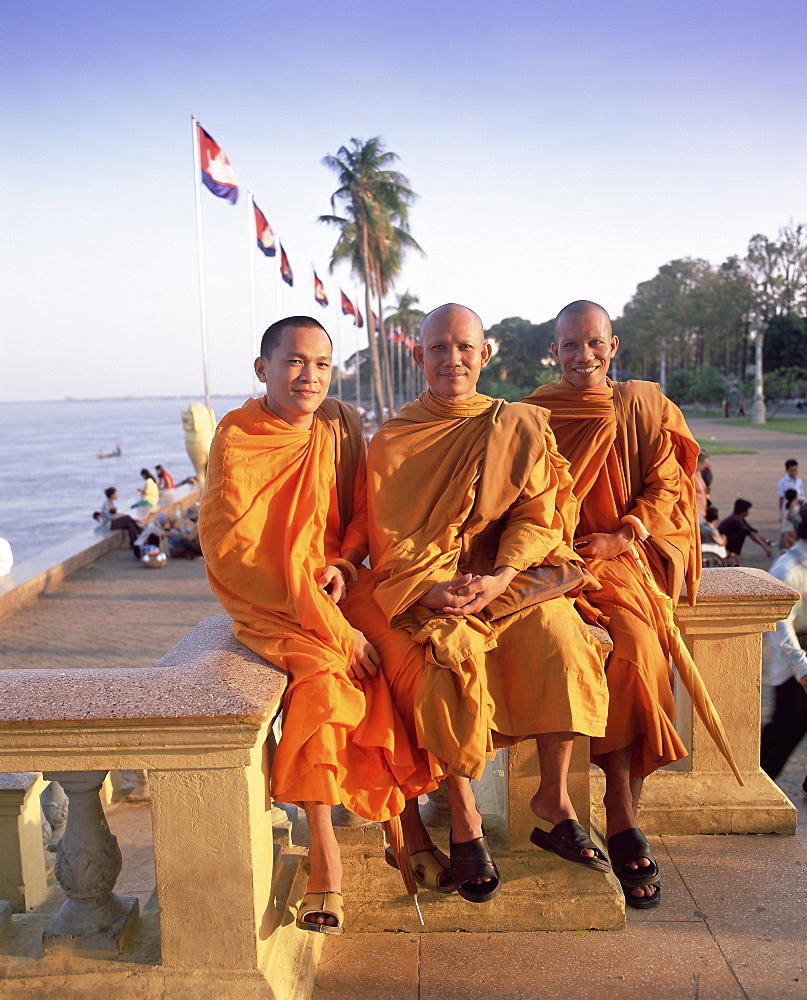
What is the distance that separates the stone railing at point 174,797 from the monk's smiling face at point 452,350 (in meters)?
1.17

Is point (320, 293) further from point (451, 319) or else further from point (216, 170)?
point (451, 319)

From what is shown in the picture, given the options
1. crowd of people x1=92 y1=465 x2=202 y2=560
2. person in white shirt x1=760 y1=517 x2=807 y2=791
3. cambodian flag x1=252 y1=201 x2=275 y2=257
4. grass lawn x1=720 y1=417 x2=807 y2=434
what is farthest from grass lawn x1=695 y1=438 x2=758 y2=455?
person in white shirt x1=760 y1=517 x2=807 y2=791

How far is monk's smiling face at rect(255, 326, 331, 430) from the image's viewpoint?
293 cm

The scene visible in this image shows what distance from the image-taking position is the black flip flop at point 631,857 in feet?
8.98

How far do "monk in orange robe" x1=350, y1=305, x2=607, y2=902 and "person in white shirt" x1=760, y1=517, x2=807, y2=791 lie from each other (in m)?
1.77

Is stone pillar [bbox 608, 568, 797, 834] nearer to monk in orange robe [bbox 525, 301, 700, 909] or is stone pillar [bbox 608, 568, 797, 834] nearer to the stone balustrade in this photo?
monk in orange robe [bbox 525, 301, 700, 909]

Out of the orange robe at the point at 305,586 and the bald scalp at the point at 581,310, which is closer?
the orange robe at the point at 305,586

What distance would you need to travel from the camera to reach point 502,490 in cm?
282

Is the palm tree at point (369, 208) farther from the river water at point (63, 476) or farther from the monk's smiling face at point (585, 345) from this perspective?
the monk's smiling face at point (585, 345)

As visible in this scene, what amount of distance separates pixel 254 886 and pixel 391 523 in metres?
1.17

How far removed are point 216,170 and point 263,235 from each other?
213 inches

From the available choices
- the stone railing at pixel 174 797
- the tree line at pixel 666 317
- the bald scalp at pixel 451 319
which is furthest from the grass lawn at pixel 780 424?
the stone railing at pixel 174 797

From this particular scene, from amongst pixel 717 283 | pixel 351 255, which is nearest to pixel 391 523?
pixel 351 255

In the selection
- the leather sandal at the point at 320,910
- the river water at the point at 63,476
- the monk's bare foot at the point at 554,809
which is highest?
the monk's bare foot at the point at 554,809
